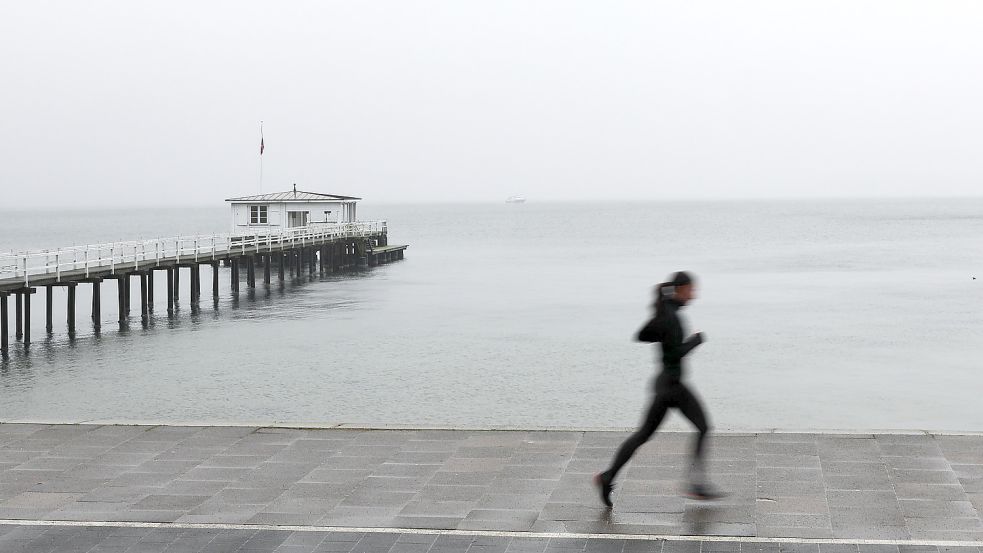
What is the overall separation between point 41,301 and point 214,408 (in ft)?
98.2

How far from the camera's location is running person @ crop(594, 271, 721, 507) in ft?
26.9

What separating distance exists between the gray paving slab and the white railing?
24006 mm

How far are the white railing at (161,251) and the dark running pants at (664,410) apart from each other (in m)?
27.5

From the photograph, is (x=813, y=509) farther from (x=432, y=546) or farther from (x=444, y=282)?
(x=444, y=282)

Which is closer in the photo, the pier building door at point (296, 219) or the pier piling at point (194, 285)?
the pier piling at point (194, 285)

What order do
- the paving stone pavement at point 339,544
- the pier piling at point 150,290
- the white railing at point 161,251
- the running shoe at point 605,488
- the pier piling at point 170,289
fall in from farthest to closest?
the pier piling at point 150,290
the pier piling at point 170,289
the white railing at point 161,251
the running shoe at point 605,488
the paving stone pavement at point 339,544

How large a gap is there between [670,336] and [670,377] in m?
0.33

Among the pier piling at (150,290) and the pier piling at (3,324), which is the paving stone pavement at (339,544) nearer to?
the pier piling at (3,324)

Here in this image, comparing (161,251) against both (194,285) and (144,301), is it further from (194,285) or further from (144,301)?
(194,285)

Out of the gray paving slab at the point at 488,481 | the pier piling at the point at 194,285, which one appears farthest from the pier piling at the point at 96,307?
the gray paving slab at the point at 488,481

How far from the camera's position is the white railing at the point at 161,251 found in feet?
118

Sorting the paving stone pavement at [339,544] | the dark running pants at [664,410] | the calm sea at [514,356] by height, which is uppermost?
the dark running pants at [664,410]

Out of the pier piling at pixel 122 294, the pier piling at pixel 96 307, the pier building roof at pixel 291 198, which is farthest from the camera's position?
the pier building roof at pixel 291 198

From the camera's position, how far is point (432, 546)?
7480mm
